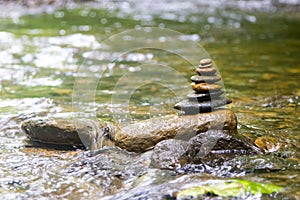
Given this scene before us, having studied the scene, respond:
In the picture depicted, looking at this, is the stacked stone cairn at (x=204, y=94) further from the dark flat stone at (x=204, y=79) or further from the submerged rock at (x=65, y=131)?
the submerged rock at (x=65, y=131)

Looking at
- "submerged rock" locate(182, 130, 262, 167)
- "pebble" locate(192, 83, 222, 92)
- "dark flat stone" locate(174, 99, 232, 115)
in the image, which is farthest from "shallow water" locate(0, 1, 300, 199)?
"pebble" locate(192, 83, 222, 92)

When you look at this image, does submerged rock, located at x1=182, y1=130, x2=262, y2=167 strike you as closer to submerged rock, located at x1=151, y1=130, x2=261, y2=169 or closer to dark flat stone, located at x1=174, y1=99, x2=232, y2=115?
submerged rock, located at x1=151, y1=130, x2=261, y2=169

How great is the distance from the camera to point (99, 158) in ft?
14.7

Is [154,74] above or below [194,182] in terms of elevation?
above

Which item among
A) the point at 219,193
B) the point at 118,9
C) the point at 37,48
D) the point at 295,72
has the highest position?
the point at 118,9

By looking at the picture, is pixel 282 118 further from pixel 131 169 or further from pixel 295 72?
pixel 295 72

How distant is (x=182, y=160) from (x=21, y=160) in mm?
1543

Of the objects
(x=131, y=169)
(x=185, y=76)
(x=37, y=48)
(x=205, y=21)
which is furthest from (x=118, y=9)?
(x=131, y=169)

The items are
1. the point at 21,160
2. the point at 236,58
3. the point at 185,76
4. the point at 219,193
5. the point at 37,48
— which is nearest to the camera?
the point at 219,193

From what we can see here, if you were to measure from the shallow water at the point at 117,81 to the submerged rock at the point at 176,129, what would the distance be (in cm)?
20

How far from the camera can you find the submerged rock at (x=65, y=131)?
4.97 m

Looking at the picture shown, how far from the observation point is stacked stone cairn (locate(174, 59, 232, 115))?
473cm

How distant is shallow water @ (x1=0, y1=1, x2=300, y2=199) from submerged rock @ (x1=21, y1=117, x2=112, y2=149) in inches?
8.7

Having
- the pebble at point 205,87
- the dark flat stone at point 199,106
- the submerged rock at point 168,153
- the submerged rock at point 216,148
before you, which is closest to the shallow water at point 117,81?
the submerged rock at point 168,153
